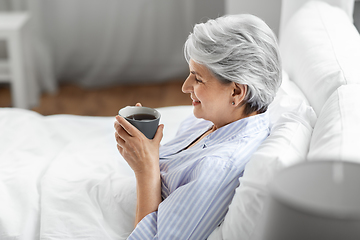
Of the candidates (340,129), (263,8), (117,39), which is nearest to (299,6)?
(263,8)

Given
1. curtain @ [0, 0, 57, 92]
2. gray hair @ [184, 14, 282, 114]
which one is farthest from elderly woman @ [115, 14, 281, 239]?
curtain @ [0, 0, 57, 92]

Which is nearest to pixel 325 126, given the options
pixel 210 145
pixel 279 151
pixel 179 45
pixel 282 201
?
pixel 279 151

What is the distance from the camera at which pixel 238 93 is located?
1.03 meters

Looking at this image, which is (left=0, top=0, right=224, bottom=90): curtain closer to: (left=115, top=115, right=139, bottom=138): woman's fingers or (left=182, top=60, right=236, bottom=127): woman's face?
(left=182, top=60, right=236, bottom=127): woman's face

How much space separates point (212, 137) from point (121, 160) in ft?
1.37

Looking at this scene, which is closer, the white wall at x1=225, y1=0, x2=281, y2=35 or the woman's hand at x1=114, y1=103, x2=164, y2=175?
the woman's hand at x1=114, y1=103, x2=164, y2=175

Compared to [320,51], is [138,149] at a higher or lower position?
lower

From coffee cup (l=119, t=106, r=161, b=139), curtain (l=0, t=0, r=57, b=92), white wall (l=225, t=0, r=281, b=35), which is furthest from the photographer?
curtain (l=0, t=0, r=57, b=92)

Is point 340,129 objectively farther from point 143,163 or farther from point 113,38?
point 113,38

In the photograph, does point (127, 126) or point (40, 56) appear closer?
point (127, 126)

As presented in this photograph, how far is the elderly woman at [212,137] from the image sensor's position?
0.91m

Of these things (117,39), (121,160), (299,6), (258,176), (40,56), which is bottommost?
(40,56)

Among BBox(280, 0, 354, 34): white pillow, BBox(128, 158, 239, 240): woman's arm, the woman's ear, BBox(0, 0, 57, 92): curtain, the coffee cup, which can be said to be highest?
BBox(280, 0, 354, 34): white pillow

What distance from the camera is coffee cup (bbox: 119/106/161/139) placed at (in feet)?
3.30
